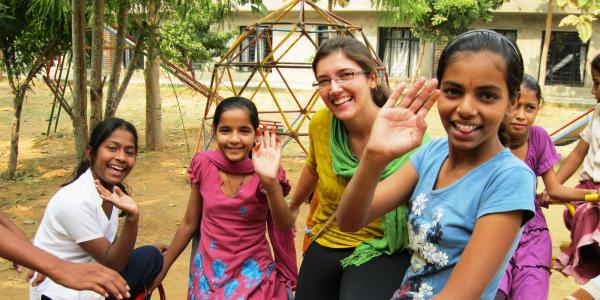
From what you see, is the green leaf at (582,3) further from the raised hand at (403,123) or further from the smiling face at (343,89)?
the raised hand at (403,123)

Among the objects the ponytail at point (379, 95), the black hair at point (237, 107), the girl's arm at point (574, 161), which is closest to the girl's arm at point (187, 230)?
the black hair at point (237, 107)

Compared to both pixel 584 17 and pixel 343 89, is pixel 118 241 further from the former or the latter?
pixel 584 17

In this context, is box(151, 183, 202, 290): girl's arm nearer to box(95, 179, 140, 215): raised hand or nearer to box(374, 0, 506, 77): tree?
box(95, 179, 140, 215): raised hand

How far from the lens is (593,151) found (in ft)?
8.50

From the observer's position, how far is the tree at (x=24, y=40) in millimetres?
5476

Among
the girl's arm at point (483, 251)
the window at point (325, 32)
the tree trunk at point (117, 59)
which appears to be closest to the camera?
the girl's arm at point (483, 251)

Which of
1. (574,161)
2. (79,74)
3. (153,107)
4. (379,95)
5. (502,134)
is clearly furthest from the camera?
(153,107)

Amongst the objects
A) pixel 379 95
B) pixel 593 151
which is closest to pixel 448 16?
pixel 593 151

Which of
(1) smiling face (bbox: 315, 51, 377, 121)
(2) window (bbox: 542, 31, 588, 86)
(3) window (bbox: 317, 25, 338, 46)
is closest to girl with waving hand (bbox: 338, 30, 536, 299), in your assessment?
(1) smiling face (bbox: 315, 51, 377, 121)

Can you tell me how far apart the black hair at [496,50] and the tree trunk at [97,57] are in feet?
10.4

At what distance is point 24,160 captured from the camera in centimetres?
777

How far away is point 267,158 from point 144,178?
5098 millimetres

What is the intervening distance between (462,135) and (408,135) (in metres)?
0.13

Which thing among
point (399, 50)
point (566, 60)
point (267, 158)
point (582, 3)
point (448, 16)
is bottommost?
point (267, 158)
